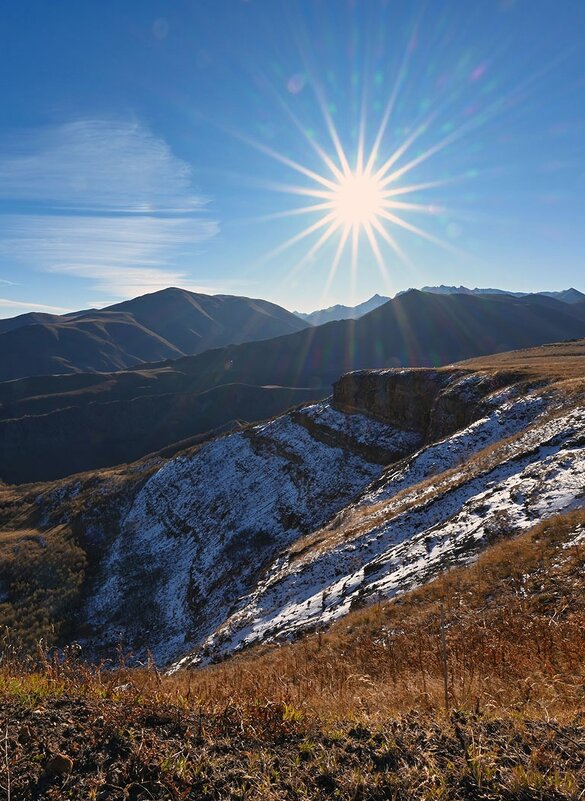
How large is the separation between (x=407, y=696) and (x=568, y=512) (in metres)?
9.06

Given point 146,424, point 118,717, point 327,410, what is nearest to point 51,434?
point 146,424

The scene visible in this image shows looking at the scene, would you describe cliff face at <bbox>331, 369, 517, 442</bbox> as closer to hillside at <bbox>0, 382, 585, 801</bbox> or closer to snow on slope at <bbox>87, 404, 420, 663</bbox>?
snow on slope at <bbox>87, 404, 420, 663</bbox>

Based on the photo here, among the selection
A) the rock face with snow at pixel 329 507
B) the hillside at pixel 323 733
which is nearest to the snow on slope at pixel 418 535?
the rock face with snow at pixel 329 507

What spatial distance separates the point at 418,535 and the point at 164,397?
13804 centimetres

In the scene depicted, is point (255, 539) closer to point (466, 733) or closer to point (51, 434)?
point (466, 733)

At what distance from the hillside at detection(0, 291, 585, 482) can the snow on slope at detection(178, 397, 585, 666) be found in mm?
106005

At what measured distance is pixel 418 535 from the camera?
50.0 ft

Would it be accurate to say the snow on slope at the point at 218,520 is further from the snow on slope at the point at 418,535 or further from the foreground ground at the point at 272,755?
the foreground ground at the point at 272,755

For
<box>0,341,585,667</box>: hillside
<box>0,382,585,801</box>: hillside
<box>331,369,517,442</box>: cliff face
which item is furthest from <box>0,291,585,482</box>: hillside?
<box>0,382,585,801</box>: hillside

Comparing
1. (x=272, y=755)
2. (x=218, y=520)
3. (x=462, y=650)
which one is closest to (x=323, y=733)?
(x=272, y=755)

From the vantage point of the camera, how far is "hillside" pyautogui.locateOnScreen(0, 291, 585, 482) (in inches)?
4729

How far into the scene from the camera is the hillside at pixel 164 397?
394 ft

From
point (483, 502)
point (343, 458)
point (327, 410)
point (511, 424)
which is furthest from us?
point (327, 410)

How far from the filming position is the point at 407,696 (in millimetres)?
4391
